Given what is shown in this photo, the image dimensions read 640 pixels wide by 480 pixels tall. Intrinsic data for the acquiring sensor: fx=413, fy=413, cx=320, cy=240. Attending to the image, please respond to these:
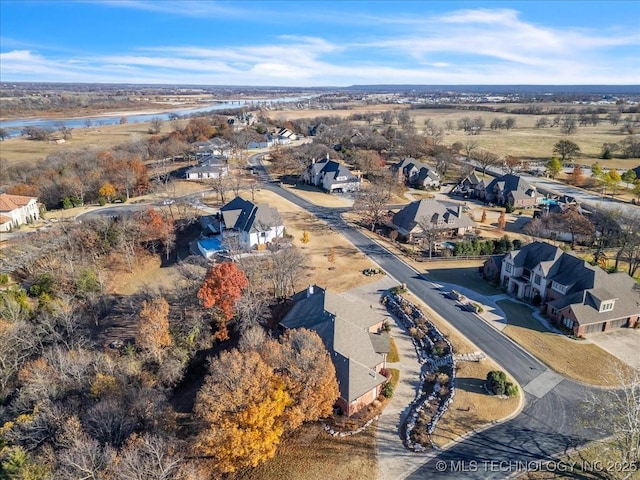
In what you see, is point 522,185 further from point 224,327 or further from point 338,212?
point 224,327

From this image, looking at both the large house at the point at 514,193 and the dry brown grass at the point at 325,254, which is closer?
the dry brown grass at the point at 325,254

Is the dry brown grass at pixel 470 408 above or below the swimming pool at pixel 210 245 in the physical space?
below

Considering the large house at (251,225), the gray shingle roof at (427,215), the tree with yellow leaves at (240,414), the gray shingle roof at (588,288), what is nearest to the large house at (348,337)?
the tree with yellow leaves at (240,414)

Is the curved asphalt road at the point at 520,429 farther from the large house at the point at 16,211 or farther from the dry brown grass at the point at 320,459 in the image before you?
the large house at the point at 16,211

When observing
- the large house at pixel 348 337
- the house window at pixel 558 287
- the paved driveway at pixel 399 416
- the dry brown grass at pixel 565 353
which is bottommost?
the paved driveway at pixel 399 416

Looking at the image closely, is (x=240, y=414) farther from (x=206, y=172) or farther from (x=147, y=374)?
(x=206, y=172)

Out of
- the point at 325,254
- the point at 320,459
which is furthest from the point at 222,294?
the point at 325,254

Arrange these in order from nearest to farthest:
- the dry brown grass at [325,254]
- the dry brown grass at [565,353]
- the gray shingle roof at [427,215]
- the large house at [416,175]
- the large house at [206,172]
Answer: the dry brown grass at [565,353] < the dry brown grass at [325,254] < the gray shingle roof at [427,215] < the large house at [416,175] < the large house at [206,172]

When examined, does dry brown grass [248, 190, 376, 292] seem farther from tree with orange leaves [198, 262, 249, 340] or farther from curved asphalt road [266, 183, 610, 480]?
curved asphalt road [266, 183, 610, 480]
